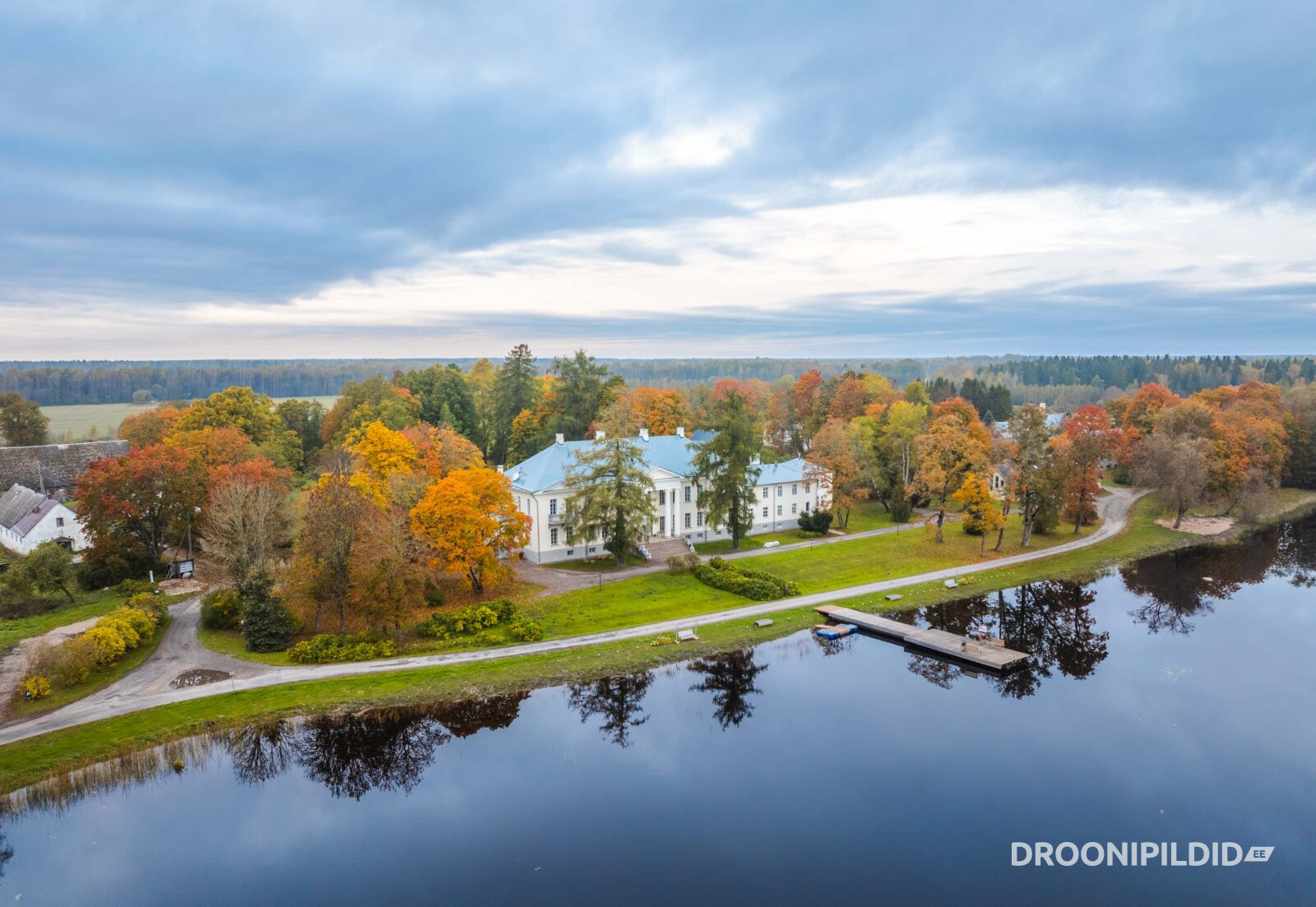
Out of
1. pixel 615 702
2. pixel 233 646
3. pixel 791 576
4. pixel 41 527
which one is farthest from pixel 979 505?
pixel 41 527

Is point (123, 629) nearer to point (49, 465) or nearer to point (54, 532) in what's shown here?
point (54, 532)

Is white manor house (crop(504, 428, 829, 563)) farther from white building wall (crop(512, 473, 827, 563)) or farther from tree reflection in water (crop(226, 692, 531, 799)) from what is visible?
tree reflection in water (crop(226, 692, 531, 799))

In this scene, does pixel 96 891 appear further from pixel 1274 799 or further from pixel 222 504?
pixel 1274 799

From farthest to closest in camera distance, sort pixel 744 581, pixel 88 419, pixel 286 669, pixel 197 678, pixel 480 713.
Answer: pixel 88 419 → pixel 744 581 → pixel 286 669 → pixel 197 678 → pixel 480 713

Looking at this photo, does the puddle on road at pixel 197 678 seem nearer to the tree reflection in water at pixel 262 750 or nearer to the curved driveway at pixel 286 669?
the curved driveway at pixel 286 669

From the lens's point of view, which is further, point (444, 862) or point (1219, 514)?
point (1219, 514)

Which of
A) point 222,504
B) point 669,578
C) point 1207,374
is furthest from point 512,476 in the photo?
point 1207,374

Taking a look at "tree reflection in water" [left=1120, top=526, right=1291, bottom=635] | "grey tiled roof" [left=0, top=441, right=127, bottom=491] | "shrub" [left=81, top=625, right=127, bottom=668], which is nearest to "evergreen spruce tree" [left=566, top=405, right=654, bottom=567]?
"shrub" [left=81, top=625, right=127, bottom=668]
